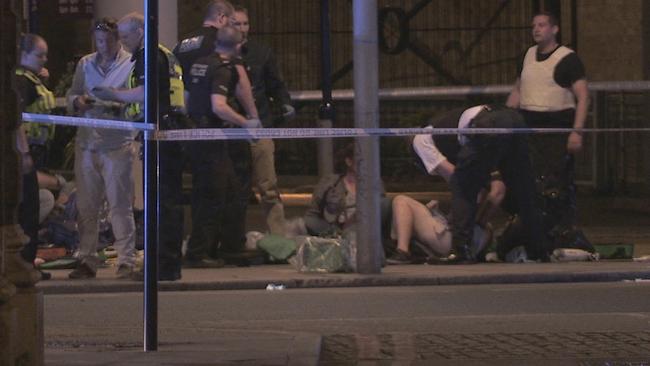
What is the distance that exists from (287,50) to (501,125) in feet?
42.2

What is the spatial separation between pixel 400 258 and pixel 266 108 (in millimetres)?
1752

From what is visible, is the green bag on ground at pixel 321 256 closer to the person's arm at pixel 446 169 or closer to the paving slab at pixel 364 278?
the paving slab at pixel 364 278

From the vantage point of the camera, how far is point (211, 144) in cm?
1188

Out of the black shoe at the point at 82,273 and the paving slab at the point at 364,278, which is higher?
the black shoe at the point at 82,273

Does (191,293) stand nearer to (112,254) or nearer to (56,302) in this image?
(56,302)

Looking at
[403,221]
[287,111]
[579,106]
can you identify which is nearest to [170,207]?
[403,221]

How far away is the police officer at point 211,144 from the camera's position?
11797 mm

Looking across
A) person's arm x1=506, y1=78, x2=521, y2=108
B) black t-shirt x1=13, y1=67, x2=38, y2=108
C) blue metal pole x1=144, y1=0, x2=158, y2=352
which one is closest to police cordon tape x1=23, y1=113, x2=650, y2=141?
black t-shirt x1=13, y1=67, x2=38, y2=108

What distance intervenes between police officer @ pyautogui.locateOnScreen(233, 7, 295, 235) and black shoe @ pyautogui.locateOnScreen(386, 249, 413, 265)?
1116mm

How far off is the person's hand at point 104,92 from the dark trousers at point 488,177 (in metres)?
2.93

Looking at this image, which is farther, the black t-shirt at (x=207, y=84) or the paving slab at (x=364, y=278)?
the black t-shirt at (x=207, y=84)

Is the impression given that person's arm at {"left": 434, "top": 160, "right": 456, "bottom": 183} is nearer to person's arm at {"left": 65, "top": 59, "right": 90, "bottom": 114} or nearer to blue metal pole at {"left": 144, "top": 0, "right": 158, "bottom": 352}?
person's arm at {"left": 65, "top": 59, "right": 90, "bottom": 114}

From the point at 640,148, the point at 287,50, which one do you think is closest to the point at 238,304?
the point at 640,148

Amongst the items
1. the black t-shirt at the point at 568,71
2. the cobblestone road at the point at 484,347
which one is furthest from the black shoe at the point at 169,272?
the black t-shirt at the point at 568,71
